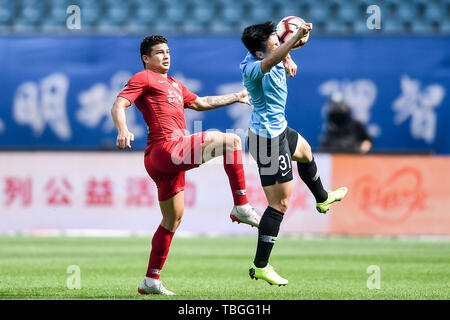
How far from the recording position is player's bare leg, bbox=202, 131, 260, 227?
6828 mm

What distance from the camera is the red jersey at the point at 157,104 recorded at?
695cm

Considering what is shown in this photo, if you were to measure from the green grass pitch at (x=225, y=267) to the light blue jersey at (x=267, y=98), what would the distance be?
131 centimetres

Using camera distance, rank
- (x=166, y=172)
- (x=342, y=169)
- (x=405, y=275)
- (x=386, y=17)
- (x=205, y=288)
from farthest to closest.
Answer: (x=386, y=17) → (x=342, y=169) → (x=405, y=275) → (x=205, y=288) → (x=166, y=172)

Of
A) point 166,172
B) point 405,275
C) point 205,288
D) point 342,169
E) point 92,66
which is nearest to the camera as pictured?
point 166,172

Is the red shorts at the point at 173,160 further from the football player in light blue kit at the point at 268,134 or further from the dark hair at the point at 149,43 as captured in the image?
the dark hair at the point at 149,43

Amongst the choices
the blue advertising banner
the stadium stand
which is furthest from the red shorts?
the stadium stand

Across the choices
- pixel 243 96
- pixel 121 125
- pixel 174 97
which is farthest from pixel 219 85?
pixel 121 125

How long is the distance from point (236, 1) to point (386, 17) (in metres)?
2.91

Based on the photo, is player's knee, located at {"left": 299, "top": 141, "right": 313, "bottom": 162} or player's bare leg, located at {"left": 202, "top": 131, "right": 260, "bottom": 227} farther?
player's knee, located at {"left": 299, "top": 141, "right": 313, "bottom": 162}

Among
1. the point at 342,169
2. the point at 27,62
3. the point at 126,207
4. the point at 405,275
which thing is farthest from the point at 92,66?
the point at 405,275

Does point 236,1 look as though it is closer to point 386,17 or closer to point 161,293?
point 386,17

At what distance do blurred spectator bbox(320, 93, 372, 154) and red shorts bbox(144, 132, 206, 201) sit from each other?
24.7ft

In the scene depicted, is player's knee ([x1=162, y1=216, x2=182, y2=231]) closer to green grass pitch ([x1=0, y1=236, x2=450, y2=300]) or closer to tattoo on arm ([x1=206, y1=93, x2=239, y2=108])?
green grass pitch ([x1=0, y1=236, x2=450, y2=300])

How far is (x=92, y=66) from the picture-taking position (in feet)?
50.6
